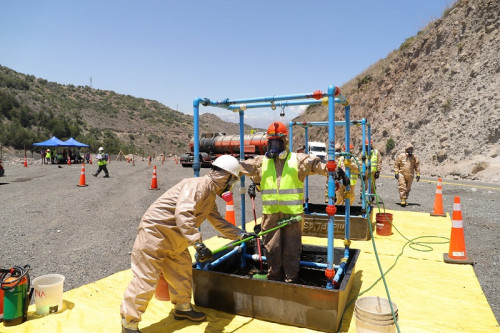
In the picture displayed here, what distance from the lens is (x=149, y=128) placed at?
66062mm

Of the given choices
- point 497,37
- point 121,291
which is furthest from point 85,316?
point 497,37

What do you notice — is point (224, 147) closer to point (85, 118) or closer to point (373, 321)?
point (373, 321)

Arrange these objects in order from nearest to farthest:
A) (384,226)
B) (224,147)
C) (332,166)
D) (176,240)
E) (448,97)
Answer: (176,240) < (332,166) < (384,226) < (448,97) < (224,147)

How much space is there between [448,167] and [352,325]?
19.8 m

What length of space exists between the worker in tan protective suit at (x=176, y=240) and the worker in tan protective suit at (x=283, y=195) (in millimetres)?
521

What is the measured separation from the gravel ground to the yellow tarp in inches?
11.8

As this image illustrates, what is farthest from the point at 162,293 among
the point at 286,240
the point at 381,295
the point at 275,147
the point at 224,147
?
the point at 224,147

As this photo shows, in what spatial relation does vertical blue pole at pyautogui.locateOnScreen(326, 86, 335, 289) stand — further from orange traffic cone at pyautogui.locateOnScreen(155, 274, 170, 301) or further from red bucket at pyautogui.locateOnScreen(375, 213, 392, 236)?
red bucket at pyautogui.locateOnScreen(375, 213, 392, 236)

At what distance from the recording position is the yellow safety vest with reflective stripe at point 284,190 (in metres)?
3.97

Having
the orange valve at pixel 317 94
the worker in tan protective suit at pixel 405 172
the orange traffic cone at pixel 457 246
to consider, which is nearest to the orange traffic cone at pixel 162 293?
the orange valve at pixel 317 94

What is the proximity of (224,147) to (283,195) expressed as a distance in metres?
24.5

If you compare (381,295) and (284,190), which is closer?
(284,190)

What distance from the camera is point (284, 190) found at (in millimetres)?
4000

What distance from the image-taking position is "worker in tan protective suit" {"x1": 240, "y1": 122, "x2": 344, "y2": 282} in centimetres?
398
